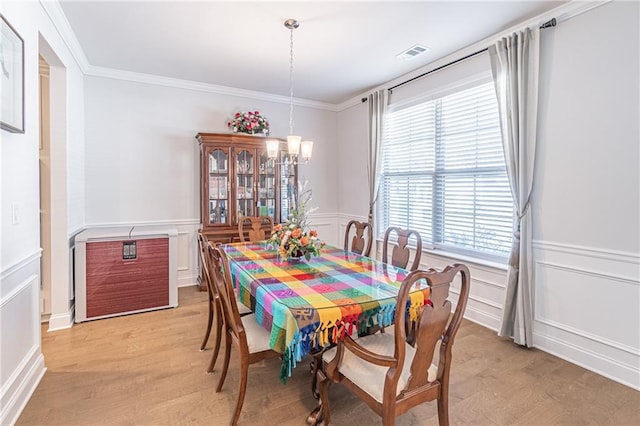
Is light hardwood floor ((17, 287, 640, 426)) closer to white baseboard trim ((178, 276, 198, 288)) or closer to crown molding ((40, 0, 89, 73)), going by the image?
white baseboard trim ((178, 276, 198, 288))

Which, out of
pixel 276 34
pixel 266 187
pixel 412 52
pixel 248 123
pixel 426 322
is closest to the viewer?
pixel 426 322

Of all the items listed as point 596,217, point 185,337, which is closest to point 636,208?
point 596,217

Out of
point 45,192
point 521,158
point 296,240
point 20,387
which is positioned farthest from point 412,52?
point 20,387

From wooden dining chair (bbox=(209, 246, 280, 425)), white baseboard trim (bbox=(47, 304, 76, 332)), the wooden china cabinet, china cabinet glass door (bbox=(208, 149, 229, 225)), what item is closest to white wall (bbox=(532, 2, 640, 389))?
wooden dining chair (bbox=(209, 246, 280, 425))

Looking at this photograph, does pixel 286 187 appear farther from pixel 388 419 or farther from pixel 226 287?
pixel 388 419

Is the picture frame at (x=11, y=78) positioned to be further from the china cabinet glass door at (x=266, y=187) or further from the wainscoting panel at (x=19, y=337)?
the china cabinet glass door at (x=266, y=187)

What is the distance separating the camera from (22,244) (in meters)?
2.14

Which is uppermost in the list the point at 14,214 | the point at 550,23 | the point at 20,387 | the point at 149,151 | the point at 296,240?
the point at 550,23

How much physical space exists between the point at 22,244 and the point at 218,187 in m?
2.42

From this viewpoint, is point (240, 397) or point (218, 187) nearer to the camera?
point (240, 397)

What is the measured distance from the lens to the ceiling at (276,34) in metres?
2.66

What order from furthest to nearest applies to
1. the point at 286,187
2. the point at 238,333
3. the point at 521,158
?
the point at 286,187
the point at 521,158
the point at 238,333

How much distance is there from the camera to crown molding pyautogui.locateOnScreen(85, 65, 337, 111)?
→ 3.99 meters

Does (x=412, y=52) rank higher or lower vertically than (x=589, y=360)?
higher
